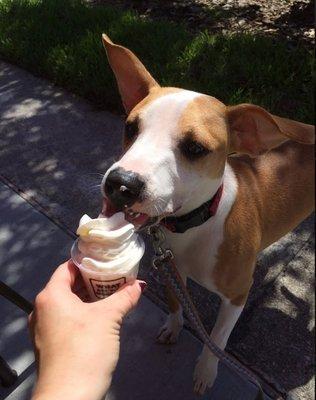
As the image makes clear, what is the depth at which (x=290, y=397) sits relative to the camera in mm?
2697

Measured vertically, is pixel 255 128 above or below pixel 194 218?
above

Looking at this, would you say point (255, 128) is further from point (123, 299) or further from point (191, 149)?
point (123, 299)

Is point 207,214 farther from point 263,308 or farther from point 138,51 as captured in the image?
point 138,51

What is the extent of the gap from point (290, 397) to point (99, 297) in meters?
1.55

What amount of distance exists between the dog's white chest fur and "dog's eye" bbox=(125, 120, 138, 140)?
552 mm

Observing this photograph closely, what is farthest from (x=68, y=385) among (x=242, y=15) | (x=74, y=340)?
(x=242, y=15)

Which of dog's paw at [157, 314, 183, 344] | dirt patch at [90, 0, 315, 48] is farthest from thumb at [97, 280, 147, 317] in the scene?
dirt patch at [90, 0, 315, 48]

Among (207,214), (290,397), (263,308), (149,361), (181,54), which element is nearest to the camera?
(207,214)

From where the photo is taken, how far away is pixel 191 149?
6.84 feet

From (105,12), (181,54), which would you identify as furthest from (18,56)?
(181,54)

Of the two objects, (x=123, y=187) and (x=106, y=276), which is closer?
(x=106, y=276)

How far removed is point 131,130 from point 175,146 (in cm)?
27

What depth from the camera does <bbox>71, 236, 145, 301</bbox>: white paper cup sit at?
1.65 meters

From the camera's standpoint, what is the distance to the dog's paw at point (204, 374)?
268 centimetres
